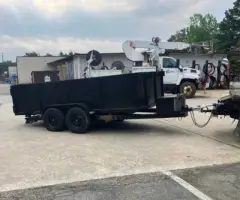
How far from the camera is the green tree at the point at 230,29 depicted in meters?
54.2

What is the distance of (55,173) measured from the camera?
18.3 feet

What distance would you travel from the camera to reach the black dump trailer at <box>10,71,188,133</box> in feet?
28.1

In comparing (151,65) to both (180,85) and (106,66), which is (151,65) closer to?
(180,85)

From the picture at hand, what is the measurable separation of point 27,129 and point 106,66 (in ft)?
69.2

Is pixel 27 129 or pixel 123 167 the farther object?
pixel 27 129

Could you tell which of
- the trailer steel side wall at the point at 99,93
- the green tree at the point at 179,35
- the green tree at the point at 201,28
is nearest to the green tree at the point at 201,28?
the green tree at the point at 201,28

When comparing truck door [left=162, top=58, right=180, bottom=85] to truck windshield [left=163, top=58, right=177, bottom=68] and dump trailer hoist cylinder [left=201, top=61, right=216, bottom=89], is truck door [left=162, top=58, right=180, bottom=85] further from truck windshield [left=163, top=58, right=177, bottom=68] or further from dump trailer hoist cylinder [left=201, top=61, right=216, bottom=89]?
dump trailer hoist cylinder [left=201, top=61, right=216, bottom=89]

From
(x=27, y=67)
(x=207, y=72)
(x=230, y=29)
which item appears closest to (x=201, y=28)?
(x=230, y=29)

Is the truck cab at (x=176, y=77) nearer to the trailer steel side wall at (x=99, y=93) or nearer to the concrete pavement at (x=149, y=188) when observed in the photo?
the trailer steel side wall at (x=99, y=93)

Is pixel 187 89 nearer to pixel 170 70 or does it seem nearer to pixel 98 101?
pixel 170 70

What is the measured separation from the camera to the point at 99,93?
356 inches

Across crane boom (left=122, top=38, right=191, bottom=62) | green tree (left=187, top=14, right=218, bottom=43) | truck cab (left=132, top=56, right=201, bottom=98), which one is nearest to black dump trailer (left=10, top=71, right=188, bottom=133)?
truck cab (left=132, top=56, right=201, bottom=98)

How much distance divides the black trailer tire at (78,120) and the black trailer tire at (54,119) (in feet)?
0.90

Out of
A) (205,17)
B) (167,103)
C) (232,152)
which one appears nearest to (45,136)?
(167,103)
